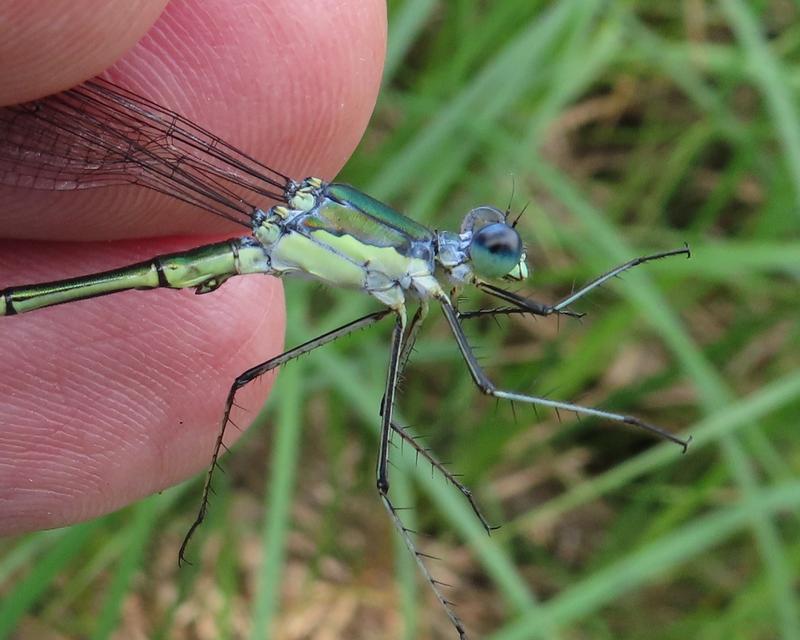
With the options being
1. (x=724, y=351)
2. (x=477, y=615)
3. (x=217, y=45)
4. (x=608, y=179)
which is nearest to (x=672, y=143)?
(x=608, y=179)

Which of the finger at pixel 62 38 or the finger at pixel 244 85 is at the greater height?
the finger at pixel 244 85

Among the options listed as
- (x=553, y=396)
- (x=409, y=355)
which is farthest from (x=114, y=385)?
(x=553, y=396)

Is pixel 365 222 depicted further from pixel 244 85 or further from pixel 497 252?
pixel 244 85

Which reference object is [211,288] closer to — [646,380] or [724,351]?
[646,380]

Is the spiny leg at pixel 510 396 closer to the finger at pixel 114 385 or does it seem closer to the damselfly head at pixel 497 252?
the damselfly head at pixel 497 252

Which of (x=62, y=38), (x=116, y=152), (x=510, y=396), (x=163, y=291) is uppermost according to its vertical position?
(x=116, y=152)

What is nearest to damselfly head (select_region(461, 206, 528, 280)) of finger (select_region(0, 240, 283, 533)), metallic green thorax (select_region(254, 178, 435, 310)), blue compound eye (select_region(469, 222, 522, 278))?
blue compound eye (select_region(469, 222, 522, 278))

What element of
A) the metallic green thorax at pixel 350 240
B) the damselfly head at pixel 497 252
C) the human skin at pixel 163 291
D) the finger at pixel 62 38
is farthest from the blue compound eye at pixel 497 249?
the finger at pixel 62 38
